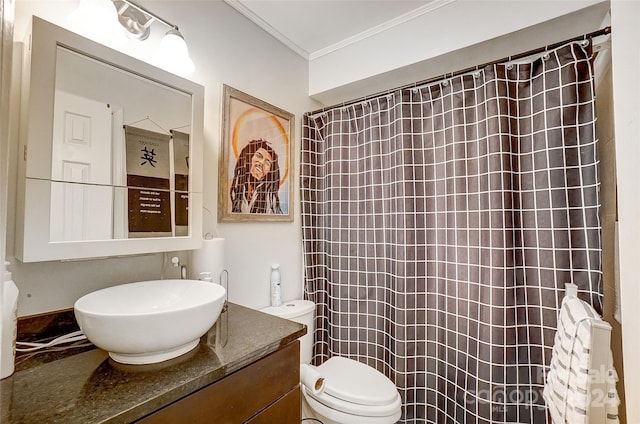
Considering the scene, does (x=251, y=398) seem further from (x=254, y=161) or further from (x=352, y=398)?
(x=254, y=161)

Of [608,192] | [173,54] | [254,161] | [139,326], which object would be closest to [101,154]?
[173,54]

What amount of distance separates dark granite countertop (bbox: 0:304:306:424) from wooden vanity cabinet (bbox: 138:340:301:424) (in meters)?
0.03

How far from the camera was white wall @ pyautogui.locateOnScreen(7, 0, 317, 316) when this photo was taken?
3.37 ft

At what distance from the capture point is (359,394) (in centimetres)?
141

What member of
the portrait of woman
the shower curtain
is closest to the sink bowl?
the portrait of woman

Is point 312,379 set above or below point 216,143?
below

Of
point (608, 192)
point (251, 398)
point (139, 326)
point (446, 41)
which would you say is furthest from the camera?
point (446, 41)

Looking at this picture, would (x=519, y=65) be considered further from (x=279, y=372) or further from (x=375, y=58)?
(x=279, y=372)

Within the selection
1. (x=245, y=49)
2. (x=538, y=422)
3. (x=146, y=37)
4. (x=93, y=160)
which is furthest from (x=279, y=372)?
(x=245, y=49)

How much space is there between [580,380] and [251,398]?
3.33ft

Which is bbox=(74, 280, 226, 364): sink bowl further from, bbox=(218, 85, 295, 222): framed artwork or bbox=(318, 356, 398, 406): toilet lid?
bbox=(318, 356, 398, 406): toilet lid

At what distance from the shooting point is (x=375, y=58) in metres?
1.85

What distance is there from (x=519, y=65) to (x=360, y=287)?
1.40 metres

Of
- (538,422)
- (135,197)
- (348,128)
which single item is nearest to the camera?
(135,197)
